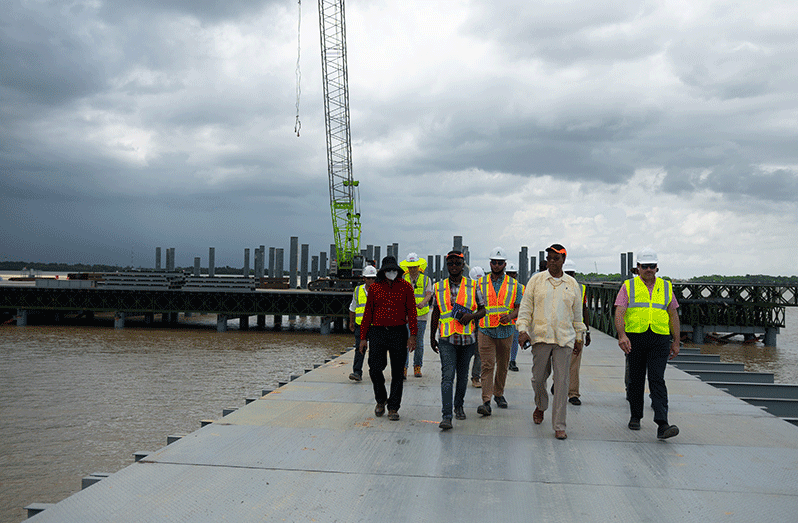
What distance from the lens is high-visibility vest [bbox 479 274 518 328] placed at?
6.50 meters

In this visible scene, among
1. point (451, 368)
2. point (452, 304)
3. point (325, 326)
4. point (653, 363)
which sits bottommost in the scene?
point (325, 326)

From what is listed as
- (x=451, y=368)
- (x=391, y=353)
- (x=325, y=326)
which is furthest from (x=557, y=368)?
(x=325, y=326)

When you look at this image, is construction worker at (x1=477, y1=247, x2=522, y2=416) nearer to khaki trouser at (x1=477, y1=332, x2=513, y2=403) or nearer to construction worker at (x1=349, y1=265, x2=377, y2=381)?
khaki trouser at (x1=477, y1=332, x2=513, y2=403)

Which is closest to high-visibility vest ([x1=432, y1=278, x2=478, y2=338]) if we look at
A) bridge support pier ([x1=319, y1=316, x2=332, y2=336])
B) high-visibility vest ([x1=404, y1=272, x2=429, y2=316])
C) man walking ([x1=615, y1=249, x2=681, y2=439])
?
man walking ([x1=615, y1=249, x2=681, y2=439])

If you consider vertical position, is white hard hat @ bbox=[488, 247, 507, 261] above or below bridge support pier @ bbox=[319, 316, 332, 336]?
above

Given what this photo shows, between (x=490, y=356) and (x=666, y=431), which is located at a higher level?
(x=490, y=356)

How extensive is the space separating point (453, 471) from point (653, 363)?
2.36 meters

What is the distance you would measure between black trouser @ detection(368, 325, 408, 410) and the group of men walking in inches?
0.4

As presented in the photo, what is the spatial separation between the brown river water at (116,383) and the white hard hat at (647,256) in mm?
7024

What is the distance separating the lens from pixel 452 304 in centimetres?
601

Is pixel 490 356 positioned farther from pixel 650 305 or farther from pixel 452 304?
pixel 650 305

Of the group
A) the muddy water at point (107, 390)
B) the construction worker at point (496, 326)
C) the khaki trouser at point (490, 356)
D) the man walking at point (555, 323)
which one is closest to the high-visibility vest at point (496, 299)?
the construction worker at point (496, 326)

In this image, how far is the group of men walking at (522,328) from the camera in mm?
5492

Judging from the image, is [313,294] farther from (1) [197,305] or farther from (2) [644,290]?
(2) [644,290]
